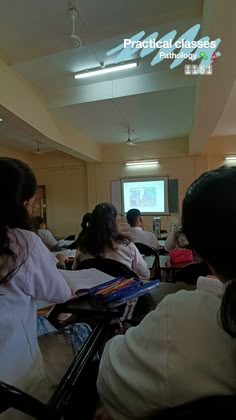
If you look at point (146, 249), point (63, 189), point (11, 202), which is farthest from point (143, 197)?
point (11, 202)

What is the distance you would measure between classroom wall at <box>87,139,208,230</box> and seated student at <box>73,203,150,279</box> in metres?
4.34

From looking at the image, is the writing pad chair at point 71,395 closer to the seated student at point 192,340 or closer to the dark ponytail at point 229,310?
the seated student at point 192,340

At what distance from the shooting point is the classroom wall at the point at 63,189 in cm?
720

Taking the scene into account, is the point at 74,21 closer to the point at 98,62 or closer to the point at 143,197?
the point at 98,62

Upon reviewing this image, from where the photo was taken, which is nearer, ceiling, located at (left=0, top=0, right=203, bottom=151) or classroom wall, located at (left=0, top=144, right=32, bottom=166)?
ceiling, located at (left=0, top=0, right=203, bottom=151)

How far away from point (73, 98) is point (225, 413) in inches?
155

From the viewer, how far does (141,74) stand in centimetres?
335

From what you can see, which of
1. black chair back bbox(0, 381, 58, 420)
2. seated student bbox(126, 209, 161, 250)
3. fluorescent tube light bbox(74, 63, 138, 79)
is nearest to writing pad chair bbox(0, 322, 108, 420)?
black chair back bbox(0, 381, 58, 420)

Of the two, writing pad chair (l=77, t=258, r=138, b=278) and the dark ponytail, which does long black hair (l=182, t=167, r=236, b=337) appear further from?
writing pad chair (l=77, t=258, r=138, b=278)

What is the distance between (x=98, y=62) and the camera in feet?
9.45

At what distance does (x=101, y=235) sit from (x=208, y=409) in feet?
5.18

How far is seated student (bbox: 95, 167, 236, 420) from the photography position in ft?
1.51

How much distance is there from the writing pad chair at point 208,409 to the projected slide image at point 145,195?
613 cm

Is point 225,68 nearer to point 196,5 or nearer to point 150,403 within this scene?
point 196,5
